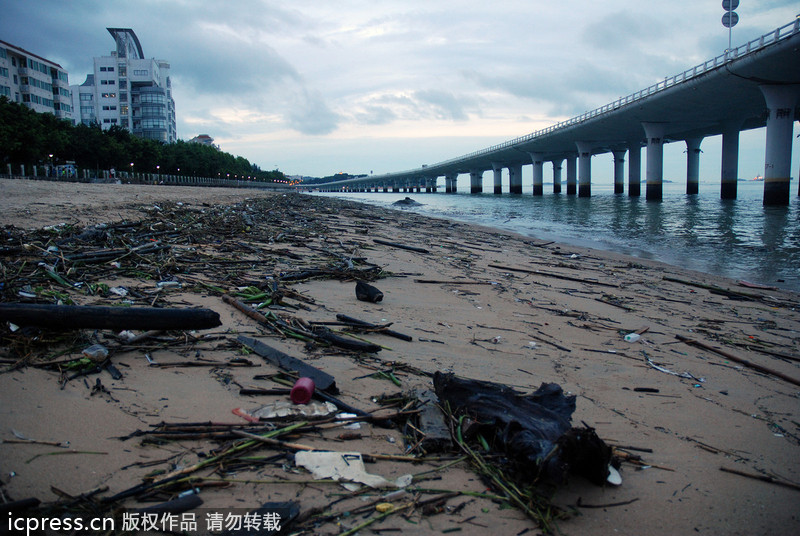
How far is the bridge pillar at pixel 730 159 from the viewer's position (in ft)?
178

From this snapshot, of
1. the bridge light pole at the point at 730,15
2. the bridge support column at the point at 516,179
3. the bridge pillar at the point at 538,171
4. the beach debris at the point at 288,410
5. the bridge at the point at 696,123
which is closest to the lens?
the beach debris at the point at 288,410

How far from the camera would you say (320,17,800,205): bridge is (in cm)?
3309

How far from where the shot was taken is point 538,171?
3469 inches

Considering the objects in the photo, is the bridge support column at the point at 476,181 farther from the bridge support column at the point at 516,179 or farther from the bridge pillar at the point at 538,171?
the bridge pillar at the point at 538,171

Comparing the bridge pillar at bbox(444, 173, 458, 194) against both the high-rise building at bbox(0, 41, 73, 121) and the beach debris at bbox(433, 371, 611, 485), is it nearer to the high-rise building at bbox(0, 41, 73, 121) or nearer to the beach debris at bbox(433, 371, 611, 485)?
the high-rise building at bbox(0, 41, 73, 121)

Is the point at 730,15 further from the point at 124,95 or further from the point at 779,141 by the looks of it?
the point at 124,95

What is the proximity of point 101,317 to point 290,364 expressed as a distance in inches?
54.8

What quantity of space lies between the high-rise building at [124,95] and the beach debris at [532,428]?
113770 millimetres

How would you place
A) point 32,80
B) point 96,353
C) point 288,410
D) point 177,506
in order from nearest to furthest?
point 177,506 → point 288,410 → point 96,353 → point 32,80

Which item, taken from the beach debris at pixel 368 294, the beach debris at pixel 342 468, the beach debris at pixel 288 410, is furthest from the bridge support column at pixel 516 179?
the beach debris at pixel 342 468

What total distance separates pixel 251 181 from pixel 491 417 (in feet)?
484

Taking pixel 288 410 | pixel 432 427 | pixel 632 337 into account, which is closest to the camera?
pixel 432 427

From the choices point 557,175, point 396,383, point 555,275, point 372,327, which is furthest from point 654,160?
point 396,383

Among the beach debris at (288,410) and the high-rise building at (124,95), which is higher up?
the high-rise building at (124,95)
